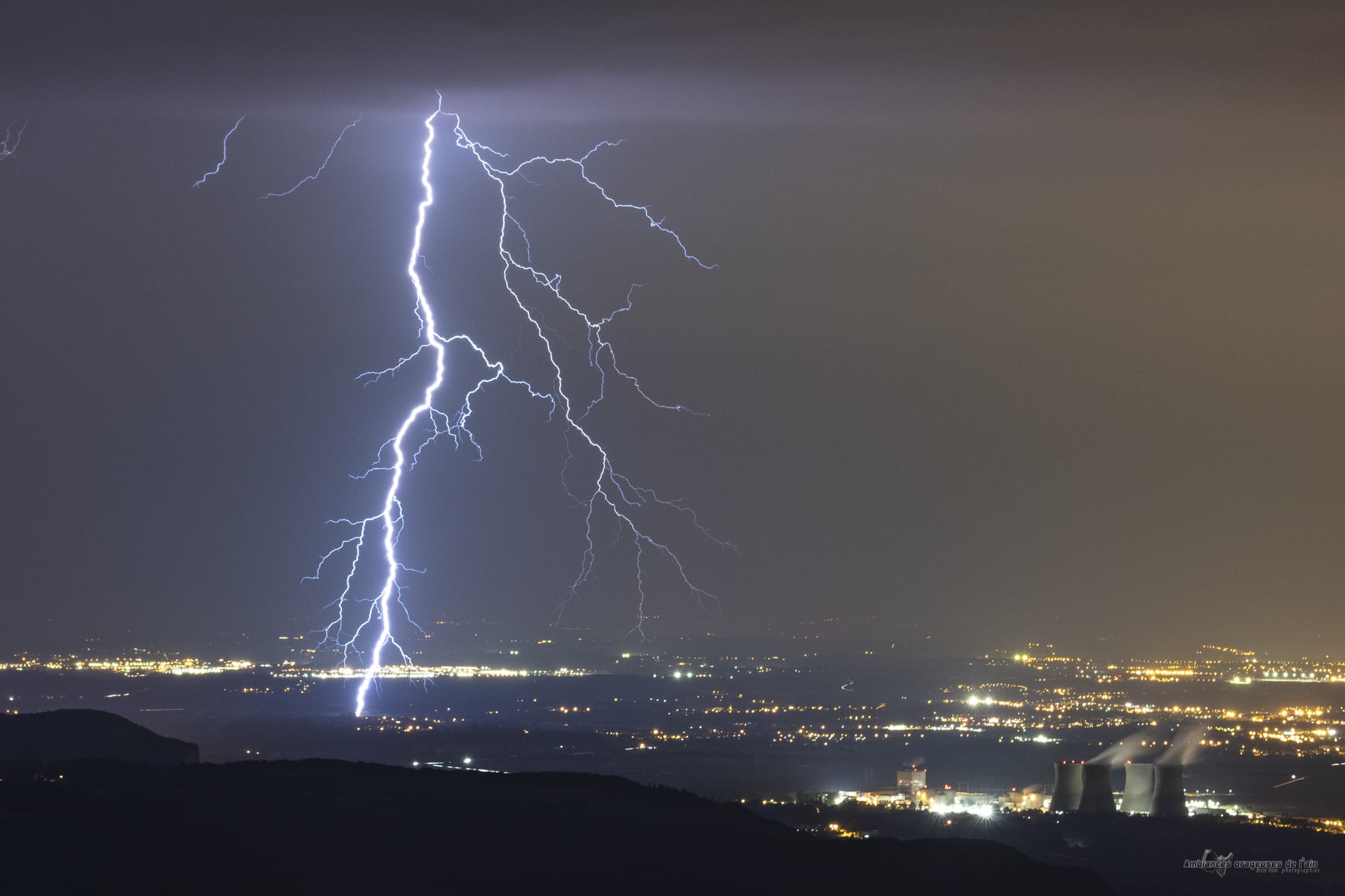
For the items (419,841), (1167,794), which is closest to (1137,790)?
(1167,794)

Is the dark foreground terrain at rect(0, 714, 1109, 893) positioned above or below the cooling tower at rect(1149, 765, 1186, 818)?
above

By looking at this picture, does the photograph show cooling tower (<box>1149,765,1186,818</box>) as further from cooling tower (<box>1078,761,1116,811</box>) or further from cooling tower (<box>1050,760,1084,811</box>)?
cooling tower (<box>1050,760,1084,811</box>)

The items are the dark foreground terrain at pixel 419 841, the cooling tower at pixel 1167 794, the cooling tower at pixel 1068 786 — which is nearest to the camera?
the dark foreground terrain at pixel 419 841

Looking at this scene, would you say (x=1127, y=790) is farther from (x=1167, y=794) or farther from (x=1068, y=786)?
(x=1068, y=786)

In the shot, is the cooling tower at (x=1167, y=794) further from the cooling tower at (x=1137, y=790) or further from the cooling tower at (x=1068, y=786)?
the cooling tower at (x=1068, y=786)

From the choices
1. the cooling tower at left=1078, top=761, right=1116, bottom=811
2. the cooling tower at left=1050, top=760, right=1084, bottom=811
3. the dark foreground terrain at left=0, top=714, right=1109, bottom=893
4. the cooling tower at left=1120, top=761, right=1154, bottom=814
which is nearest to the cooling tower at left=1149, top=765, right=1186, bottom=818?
the cooling tower at left=1120, top=761, right=1154, bottom=814

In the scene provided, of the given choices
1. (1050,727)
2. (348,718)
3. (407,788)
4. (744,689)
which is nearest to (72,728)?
(407,788)

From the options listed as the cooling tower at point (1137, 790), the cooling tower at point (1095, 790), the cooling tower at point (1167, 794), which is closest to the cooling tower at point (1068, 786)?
the cooling tower at point (1095, 790)
